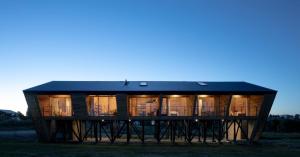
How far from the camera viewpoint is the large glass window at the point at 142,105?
31984 millimetres

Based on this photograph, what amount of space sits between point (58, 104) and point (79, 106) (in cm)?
259

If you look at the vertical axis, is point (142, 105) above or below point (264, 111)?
above

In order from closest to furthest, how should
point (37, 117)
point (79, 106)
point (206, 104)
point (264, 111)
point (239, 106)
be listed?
point (79, 106) → point (37, 117) → point (264, 111) → point (206, 104) → point (239, 106)

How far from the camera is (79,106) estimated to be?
3081 cm

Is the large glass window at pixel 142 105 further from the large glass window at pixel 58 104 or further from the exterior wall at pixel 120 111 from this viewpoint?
the large glass window at pixel 58 104

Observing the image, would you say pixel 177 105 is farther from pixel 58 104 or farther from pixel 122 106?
pixel 58 104

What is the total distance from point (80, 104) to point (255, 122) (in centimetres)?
1598

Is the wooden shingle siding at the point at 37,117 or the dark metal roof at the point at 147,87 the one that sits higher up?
the dark metal roof at the point at 147,87

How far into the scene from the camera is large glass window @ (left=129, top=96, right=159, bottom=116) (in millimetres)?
31984

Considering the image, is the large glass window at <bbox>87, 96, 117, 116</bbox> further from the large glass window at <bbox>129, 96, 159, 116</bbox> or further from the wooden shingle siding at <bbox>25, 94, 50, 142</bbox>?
the wooden shingle siding at <bbox>25, 94, 50, 142</bbox>

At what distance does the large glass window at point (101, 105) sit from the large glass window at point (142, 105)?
1.74m

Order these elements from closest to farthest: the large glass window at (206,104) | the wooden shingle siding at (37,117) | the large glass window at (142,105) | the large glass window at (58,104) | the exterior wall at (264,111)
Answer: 1. the wooden shingle siding at (37,117)
2. the exterior wall at (264,111)
3. the large glass window at (58,104)
4. the large glass window at (142,105)
5. the large glass window at (206,104)

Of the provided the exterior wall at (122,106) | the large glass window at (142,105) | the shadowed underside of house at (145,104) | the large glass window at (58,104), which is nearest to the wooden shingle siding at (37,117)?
the shadowed underside of house at (145,104)

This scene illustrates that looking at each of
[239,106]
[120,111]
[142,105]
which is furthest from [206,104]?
[120,111]
